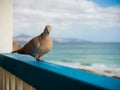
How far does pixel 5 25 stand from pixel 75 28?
155 centimetres

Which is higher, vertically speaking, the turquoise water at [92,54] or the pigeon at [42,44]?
the pigeon at [42,44]

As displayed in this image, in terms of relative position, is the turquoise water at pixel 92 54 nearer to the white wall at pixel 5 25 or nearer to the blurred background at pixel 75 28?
the blurred background at pixel 75 28

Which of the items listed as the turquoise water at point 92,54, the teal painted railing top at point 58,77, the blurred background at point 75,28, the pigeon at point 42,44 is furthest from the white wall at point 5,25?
the turquoise water at point 92,54

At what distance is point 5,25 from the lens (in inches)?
71.4

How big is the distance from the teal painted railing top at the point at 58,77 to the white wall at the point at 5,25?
1.49ft

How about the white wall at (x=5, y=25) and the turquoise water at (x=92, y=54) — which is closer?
the white wall at (x=5, y=25)

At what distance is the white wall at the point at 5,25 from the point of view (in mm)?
1797

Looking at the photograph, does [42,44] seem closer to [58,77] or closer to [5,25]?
[58,77]

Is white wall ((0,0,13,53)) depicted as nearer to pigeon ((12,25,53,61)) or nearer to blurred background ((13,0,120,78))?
blurred background ((13,0,120,78))

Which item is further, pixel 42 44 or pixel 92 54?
pixel 92 54

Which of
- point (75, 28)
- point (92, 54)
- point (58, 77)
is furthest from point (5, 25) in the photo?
point (92, 54)

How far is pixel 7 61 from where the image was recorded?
4.70 feet

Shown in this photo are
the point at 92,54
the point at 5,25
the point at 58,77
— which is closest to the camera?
the point at 58,77

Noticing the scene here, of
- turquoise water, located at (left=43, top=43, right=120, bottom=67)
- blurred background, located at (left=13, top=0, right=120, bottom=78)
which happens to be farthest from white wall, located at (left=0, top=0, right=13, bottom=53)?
turquoise water, located at (left=43, top=43, right=120, bottom=67)
